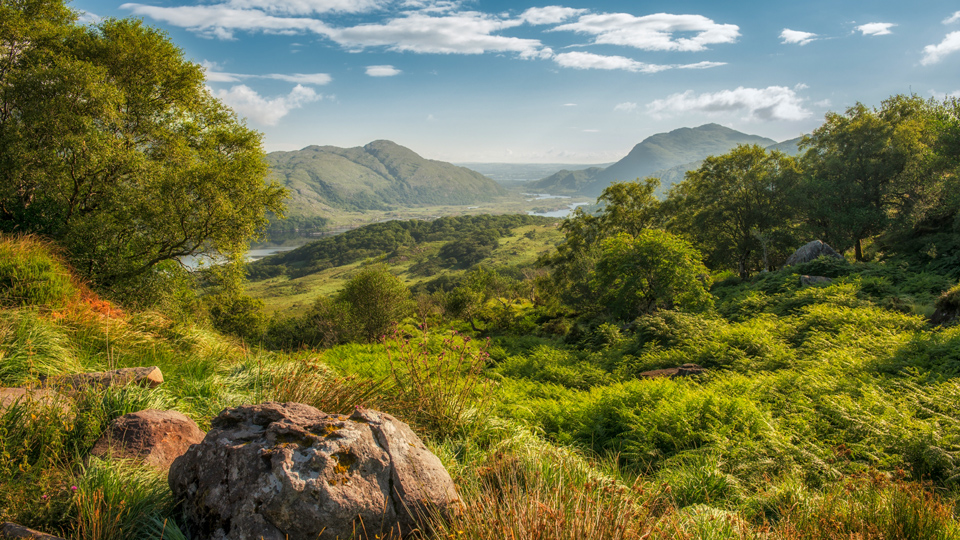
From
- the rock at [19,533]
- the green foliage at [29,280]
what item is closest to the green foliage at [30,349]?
the green foliage at [29,280]

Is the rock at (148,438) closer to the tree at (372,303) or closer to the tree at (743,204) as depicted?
the tree at (372,303)

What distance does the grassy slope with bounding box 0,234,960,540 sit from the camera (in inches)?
124

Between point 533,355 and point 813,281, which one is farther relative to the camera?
point 813,281

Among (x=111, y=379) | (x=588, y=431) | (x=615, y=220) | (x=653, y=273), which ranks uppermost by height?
(x=615, y=220)

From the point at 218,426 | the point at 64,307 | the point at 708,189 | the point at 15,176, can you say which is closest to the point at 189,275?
the point at 15,176

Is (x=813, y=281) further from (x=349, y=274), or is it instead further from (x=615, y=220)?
(x=349, y=274)

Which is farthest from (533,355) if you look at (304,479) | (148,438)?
(304,479)

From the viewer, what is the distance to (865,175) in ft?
94.1

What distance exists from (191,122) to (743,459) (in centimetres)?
2133

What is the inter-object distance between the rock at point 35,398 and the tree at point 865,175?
123 feet

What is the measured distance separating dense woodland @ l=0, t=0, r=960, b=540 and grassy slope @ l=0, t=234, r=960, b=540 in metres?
0.04

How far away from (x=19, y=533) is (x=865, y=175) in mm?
40244

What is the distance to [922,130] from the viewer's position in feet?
A: 94.0

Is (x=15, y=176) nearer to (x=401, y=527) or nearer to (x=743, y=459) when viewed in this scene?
(x=401, y=527)
